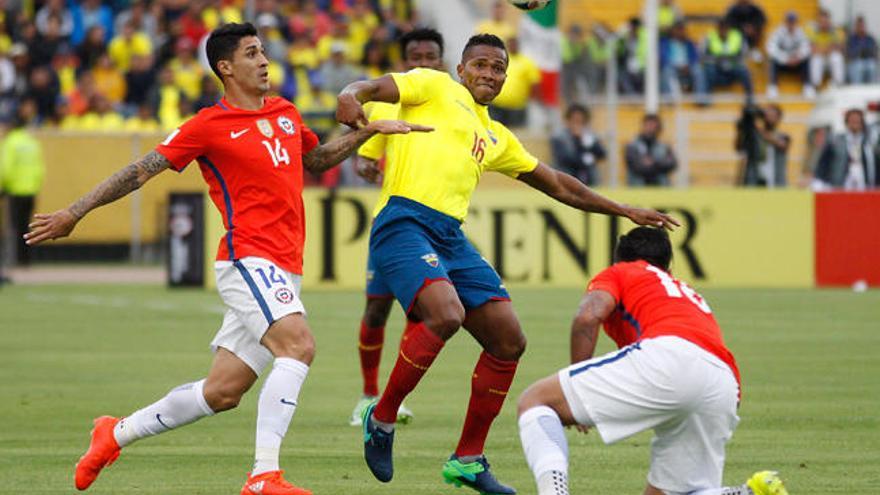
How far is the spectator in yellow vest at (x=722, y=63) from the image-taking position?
31.7 m

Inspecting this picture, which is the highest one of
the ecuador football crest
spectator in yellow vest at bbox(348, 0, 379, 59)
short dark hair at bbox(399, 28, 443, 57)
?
spectator in yellow vest at bbox(348, 0, 379, 59)

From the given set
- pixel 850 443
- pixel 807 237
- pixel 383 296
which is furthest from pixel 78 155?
pixel 850 443

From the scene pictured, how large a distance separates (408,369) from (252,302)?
1.14m

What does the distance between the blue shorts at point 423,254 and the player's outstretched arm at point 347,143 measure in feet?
1.85

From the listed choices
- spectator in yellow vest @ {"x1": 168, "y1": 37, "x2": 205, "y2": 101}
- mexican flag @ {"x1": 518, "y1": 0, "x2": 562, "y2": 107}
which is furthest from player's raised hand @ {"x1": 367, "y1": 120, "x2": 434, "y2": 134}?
spectator in yellow vest @ {"x1": 168, "y1": 37, "x2": 205, "y2": 101}

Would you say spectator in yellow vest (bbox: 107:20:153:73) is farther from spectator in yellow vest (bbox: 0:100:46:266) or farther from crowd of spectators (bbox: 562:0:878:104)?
crowd of spectators (bbox: 562:0:878:104)

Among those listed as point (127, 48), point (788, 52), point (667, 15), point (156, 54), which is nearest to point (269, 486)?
point (127, 48)

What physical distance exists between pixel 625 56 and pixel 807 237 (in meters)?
8.38

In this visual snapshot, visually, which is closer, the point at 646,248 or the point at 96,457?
the point at 646,248

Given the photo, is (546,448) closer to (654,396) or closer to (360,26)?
(654,396)

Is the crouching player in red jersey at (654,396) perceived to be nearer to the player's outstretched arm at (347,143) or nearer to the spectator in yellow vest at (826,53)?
the player's outstretched arm at (347,143)

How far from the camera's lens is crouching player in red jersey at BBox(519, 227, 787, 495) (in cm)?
768

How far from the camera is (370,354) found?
12.3 metres

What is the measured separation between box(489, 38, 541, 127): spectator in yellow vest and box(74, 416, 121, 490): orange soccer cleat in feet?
66.1
